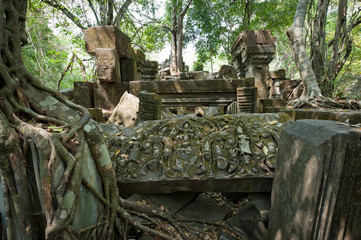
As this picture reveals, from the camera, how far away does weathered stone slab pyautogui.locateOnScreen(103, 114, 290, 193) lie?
71.1 inches

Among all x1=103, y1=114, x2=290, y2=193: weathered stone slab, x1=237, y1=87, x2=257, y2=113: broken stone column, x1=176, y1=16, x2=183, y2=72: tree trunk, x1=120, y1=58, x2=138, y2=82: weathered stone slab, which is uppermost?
x1=176, y1=16, x2=183, y2=72: tree trunk

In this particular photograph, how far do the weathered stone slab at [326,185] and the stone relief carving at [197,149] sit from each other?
0.66 meters

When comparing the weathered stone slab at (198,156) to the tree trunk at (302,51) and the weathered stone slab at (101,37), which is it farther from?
the tree trunk at (302,51)

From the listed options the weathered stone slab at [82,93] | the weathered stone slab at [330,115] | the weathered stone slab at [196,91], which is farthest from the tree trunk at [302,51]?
the weathered stone slab at [82,93]

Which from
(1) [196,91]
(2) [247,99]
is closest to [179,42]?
(1) [196,91]

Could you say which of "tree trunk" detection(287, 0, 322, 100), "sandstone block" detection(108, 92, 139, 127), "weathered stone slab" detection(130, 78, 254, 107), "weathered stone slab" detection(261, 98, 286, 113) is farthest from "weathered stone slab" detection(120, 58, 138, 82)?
"tree trunk" detection(287, 0, 322, 100)

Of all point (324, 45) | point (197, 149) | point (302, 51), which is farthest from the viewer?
point (324, 45)

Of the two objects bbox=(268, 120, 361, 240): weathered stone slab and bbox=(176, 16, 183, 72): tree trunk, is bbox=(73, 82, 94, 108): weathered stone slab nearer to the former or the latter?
bbox=(268, 120, 361, 240): weathered stone slab

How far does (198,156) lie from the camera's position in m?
1.95

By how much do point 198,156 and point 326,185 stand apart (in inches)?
43.6

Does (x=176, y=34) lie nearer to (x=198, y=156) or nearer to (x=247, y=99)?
(x=247, y=99)

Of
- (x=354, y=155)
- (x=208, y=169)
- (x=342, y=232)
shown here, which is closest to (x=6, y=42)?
(x=208, y=169)

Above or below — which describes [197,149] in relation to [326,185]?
below

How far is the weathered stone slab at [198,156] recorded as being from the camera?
180cm
